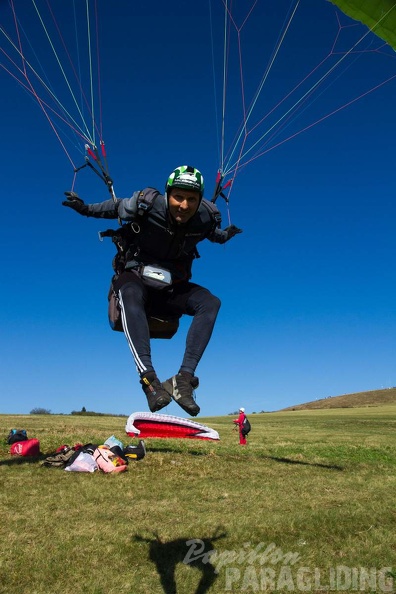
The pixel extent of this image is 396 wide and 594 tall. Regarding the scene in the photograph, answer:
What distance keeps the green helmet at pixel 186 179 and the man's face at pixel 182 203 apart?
0.07 meters

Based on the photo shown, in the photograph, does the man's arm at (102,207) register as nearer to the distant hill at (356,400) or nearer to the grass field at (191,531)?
the grass field at (191,531)

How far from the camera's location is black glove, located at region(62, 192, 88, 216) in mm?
5316

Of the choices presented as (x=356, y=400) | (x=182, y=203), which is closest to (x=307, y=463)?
(x=182, y=203)

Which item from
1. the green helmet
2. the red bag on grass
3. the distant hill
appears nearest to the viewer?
the green helmet

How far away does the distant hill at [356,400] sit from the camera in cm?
6688

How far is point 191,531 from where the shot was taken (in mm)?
5199

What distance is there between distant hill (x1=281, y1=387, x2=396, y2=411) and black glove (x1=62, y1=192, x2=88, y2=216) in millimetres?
65235

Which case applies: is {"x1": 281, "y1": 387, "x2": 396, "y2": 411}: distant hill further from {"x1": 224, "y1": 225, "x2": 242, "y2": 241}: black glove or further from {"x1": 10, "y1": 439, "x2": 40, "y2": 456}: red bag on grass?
{"x1": 224, "y1": 225, "x2": 242, "y2": 241}: black glove

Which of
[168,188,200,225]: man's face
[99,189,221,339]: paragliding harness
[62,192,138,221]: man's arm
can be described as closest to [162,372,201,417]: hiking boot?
[99,189,221,339]: paragliding harness

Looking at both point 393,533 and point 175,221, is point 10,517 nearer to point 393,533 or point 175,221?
point 175,221

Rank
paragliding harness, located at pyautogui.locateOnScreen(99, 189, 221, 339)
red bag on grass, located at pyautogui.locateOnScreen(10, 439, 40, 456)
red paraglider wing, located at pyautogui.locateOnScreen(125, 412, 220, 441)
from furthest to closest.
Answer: red paraglider wing, located at pyautogui.locateOnScreen(125, 412, 220, 441)
red bag on grass, located at pyautogui.locateOnScreen(10, 439, 40, 456)
paragliding harness, located at pyautogui.locateOnScreen(99, 189, 221, 339)

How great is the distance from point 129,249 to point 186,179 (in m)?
1.08

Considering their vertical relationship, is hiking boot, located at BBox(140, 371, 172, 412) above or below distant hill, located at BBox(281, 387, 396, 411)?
below

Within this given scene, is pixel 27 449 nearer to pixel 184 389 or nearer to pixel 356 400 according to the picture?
pixel 184 389
